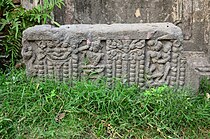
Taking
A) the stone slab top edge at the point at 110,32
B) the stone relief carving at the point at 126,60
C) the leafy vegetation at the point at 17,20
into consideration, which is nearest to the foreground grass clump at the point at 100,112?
the stone relief carving at the point at 126,60

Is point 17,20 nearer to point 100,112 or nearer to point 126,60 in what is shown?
point 126,60

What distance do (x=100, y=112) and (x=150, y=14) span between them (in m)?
1.93

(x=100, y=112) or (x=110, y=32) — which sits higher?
(x=110, y=32)

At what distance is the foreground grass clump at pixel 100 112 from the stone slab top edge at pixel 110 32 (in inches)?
17.5

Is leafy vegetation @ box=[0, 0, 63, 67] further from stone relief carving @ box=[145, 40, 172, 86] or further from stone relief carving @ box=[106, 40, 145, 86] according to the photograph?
stone relief carving @ box=[145, 40, 172, 86]

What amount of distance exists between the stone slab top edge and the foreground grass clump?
0.45 meters

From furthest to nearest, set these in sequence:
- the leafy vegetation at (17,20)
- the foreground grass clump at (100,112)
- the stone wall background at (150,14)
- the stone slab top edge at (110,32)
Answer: the stone wall background at (150,14) < the leafy vegetation at (17,20) < the stone slab top edge at (110,32) < the foreground grass clump at (100,112)

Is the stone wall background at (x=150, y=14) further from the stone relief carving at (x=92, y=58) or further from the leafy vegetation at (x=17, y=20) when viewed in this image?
the stone relief carving at (x=92, y=58)

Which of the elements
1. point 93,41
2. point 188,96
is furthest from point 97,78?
point 188,96

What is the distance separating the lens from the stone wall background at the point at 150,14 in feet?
13.6

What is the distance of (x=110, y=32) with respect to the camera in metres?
2.97

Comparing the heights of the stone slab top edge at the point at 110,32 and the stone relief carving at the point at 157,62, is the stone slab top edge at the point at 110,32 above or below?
above

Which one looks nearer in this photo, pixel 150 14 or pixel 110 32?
pixel 110 32

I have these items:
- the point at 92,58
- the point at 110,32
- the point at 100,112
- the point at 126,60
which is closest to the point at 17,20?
the point at 92,58
